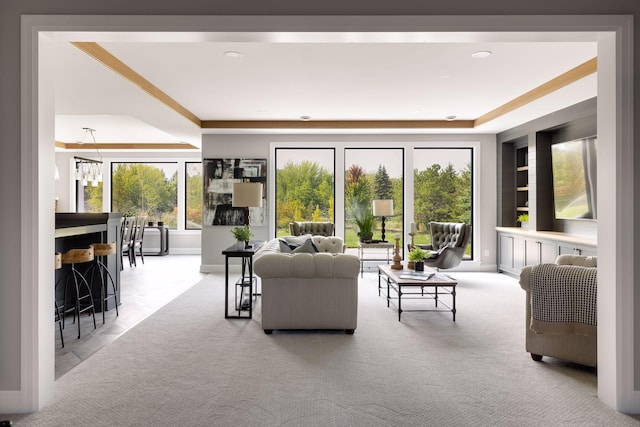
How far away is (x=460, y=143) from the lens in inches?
304

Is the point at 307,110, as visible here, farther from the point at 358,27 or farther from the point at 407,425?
the point at 407,425

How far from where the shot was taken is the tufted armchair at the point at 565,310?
2.89m

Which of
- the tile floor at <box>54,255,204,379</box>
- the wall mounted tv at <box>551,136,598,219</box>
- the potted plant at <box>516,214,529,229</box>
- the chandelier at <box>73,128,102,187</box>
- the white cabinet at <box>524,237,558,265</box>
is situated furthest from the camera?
the chandelier at <box>73,128,102,187</box>

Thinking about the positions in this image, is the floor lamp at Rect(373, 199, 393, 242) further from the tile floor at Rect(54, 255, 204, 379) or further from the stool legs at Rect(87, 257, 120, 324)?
the stool legs at Rect(87, 257, 120, 324)

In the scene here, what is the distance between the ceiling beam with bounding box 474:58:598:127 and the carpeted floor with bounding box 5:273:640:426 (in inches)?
103

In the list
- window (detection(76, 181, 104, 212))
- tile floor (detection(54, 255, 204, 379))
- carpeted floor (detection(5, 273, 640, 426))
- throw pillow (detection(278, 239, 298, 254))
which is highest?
window (detection(76, 181, 104, 212))

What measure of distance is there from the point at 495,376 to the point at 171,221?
9.00 metres

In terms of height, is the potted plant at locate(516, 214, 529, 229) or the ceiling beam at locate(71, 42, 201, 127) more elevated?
the ceiling beam at locate(71, 42, 201, 127)

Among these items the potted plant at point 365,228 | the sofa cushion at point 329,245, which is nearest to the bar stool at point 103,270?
the sofa cushion at point 329,245

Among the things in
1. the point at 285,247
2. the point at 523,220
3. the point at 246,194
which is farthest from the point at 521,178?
the point at 246,194

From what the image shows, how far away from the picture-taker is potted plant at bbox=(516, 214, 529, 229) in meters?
7.07

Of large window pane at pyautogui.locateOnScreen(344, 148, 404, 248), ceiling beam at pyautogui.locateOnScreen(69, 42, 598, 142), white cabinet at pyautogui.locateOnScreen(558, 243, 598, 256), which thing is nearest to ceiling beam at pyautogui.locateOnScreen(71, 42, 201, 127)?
ceiling beam at pyautogui.locateOnScreen(69, 42, 598, 142)

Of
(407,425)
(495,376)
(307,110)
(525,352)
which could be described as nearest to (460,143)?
(307,110)

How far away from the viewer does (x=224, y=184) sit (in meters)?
7.64
